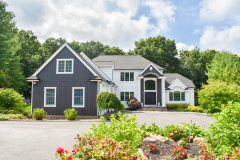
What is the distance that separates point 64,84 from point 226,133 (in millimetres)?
14487

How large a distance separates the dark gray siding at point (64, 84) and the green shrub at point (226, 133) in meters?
12.5

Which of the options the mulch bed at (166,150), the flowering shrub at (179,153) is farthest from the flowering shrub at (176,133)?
the flowering shrub at (179,153)

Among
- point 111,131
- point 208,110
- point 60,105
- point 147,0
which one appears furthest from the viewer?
point 208,110

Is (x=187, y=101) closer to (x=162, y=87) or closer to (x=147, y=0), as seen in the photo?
(x=162, y=87)

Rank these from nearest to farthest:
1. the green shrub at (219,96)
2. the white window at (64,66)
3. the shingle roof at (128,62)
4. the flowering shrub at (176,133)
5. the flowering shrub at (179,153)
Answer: the flowering shrub at (179,153) < the flowering shrub at (176,133) < the white window at (64,66) < the green shrub at (219,96) < the shingle roof at (128,62)

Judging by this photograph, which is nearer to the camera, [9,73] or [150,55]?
[9,73]

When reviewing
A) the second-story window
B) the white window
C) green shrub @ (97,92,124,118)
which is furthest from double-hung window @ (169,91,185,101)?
the white window

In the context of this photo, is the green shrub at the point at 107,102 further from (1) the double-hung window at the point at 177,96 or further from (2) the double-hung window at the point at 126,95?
(1) the double-hung window at the point at 177,96

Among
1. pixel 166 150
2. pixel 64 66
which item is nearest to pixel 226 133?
pixel 166 150

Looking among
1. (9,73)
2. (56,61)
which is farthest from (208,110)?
(9,73)

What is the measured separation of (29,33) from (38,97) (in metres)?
44.6

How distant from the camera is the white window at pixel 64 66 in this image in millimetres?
16703

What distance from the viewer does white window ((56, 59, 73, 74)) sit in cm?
1670

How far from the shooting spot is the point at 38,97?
54.4 ft
